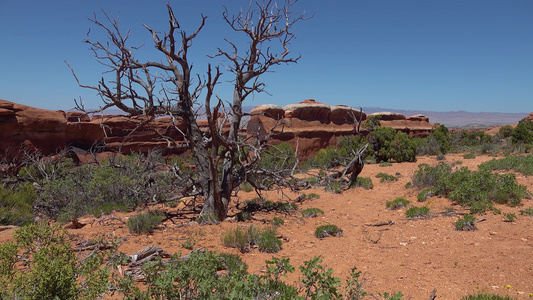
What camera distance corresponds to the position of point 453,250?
17.2 ft

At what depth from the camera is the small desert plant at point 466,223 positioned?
6.19 m

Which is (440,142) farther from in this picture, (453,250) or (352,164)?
(453,250)

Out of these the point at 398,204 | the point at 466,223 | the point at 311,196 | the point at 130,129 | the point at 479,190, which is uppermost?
the point at 130,129

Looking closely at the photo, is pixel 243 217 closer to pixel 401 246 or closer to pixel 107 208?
pixel 401 246

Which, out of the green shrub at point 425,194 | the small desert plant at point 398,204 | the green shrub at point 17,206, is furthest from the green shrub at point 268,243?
the green shrub at point 17,206

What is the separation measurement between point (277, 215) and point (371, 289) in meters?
4.32

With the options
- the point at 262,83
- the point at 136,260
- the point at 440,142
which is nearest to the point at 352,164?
the point at 262,83

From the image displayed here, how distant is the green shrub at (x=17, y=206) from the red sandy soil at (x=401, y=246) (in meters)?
1.44

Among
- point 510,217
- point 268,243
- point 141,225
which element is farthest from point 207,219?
point 510,217

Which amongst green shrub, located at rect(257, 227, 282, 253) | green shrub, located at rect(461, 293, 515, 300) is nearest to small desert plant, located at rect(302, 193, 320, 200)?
green shrub, located at rect(257, 227, 282, 253)

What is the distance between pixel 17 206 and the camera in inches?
332

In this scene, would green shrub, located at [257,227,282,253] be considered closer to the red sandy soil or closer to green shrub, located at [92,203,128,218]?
the red sandy soil

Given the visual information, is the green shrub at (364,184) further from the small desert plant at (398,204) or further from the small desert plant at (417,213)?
the small desert plant at (417,213)

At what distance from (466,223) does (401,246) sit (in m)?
1.72
